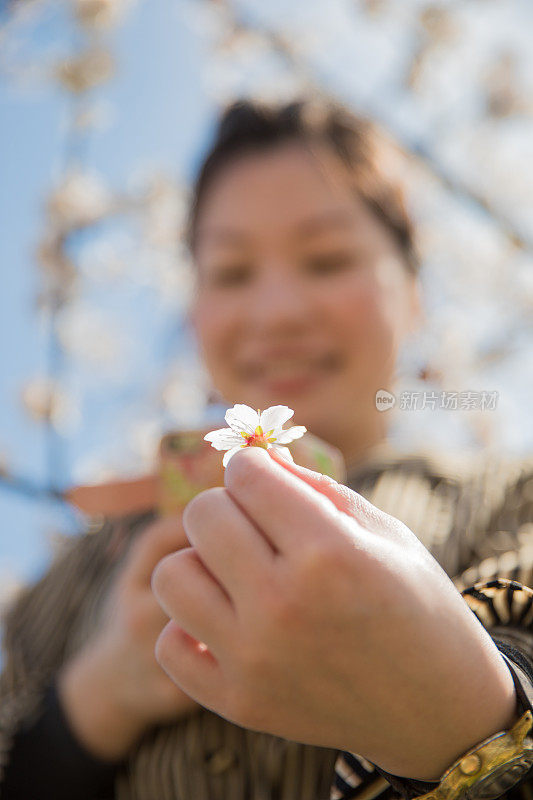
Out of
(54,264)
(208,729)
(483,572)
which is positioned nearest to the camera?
(483,572)

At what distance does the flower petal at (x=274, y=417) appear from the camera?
14.7 inches

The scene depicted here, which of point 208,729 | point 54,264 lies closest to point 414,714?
point 208,729

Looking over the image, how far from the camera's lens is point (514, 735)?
365 mm

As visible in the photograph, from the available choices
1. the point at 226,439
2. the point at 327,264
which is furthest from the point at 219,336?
the point at 226,439

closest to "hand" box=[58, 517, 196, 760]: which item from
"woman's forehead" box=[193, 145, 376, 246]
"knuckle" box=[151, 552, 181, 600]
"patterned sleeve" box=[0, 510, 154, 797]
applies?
"patterned sleeve" box=[0, 510, 154, 797]

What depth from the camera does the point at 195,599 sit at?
0.36 metres

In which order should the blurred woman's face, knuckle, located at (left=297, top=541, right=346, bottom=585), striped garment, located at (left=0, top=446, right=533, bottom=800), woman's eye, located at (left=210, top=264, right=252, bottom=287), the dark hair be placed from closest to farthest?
knuckle, located at (left=297, top=541, right=346, bottom=585) → striped garment, located at (left=0, top=446, right=533, bottom=800) → the blurred woman's face → woman's eye, located at (left=210, top=264, right=252, bottom=287) → the dark hair

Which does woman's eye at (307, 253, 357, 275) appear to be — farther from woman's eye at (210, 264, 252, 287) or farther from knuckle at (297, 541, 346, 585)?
knuckle at (297, 541, 346, 585)

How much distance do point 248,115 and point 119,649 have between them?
3.81ft

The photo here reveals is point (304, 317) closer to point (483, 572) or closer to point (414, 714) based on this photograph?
point (483, 572)

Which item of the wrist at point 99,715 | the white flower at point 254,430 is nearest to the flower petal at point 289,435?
the white flower at point 254,430

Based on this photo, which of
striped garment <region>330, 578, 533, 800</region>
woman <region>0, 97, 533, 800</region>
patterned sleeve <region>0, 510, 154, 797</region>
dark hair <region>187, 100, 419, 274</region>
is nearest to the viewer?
striped garment <region>330, 578, 533, 800</region>

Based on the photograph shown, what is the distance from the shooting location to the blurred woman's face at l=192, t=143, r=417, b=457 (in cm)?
106

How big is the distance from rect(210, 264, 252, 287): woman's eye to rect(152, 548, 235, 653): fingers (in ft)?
2.78
